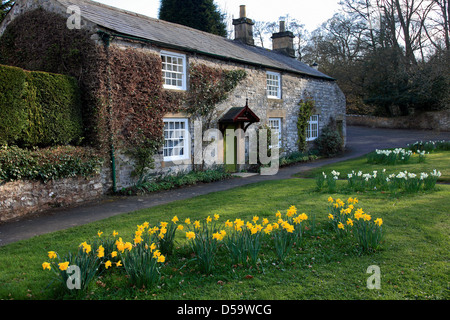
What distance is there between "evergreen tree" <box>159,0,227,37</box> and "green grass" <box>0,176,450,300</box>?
2426cm

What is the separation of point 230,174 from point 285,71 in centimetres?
730

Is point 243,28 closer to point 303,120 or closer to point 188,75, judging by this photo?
point 303,120

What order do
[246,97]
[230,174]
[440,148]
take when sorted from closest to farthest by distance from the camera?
[230,174]
[246,97]
[440,148]

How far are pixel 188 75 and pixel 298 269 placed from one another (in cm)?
980

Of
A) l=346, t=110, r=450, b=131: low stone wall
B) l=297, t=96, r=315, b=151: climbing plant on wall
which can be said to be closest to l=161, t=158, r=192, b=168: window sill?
l=297, t=96, r=315, b=151: climbing plant on wall

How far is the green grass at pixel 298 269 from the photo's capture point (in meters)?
3.92

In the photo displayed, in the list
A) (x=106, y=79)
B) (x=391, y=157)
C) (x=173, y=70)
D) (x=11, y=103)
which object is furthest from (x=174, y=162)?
(x=391, y=157)

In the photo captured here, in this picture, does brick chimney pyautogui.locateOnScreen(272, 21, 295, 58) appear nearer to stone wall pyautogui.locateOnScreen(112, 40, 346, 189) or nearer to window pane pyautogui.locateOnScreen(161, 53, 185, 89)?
stone wall pyautogui.locateOnScreen(112, 40, 346, 189)

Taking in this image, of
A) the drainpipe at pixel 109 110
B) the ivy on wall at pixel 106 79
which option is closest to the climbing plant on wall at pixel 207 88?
the ivy on wall at pixel 106 79

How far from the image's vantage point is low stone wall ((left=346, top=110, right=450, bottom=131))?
90.2 feet

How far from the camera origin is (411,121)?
1168 inches

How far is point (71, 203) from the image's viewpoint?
946 cm
